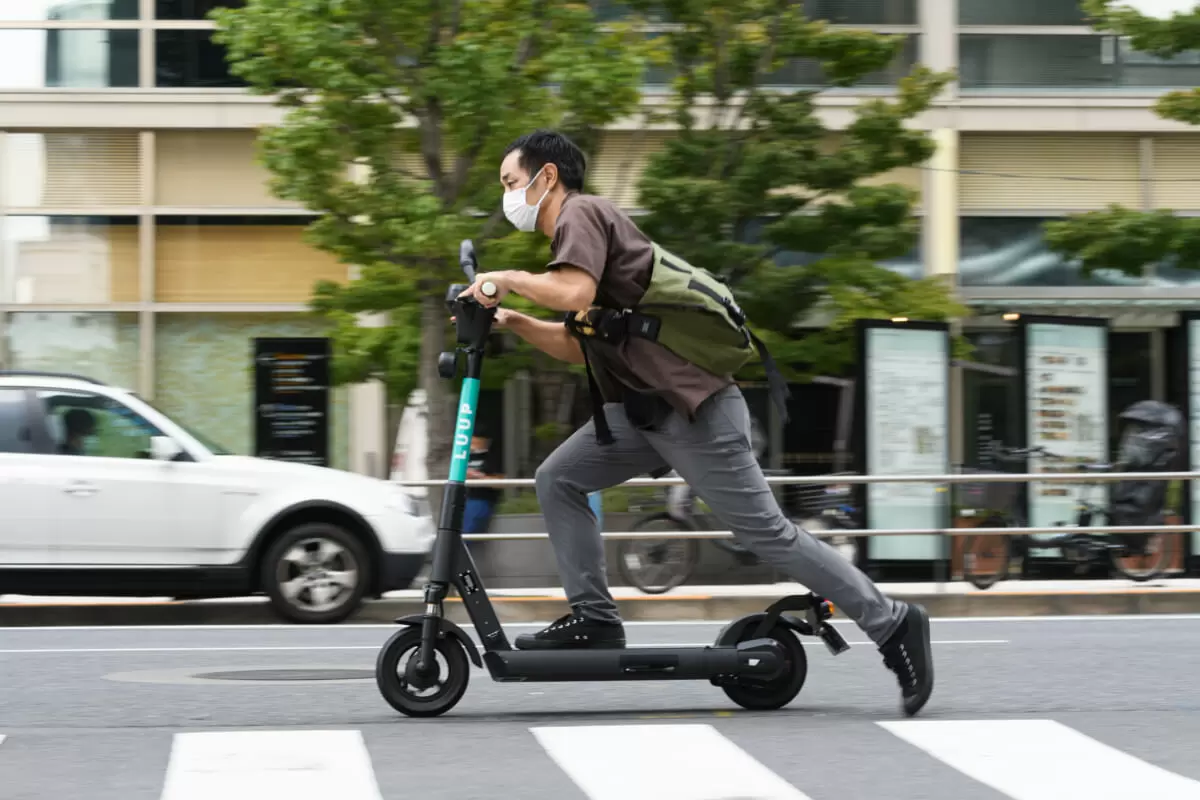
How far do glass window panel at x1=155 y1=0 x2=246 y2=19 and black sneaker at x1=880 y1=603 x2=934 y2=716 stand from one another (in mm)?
14357

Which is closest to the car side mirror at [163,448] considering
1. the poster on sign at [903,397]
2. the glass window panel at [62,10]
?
the poster on sign at [903,397]

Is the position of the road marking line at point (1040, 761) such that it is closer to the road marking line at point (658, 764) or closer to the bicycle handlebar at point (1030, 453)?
the road marking line at point (658, 764)

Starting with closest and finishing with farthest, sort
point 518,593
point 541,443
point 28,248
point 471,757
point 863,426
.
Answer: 1. point 471,757
2. point 518,593
3. point 863,426
4. point 541,443
5. point 28,248

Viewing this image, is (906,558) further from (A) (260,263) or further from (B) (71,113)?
(B) (71,113)

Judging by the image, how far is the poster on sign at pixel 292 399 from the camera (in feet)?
61.1

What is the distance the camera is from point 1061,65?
20172 millimetres

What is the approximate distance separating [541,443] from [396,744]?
38.7 feet

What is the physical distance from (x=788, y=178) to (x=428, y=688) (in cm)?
1074

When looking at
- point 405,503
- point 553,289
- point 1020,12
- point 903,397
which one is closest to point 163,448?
point 405,503

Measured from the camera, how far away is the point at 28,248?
19203 mm

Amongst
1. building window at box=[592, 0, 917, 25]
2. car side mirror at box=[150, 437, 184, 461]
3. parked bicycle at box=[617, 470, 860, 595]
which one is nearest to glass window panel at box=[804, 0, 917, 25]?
building window at box=[592, 0, 917, 25]

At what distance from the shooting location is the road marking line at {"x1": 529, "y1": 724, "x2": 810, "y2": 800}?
5.00m

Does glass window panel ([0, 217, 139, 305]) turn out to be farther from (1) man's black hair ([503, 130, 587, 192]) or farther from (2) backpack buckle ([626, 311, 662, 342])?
(2) backpack buckle ([626, 311, 662, 342])

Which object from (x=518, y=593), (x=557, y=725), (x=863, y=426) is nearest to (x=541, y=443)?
(x=863, y=426)
